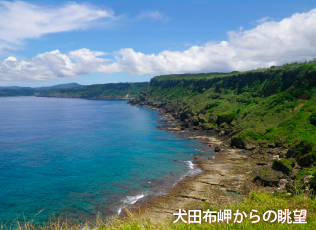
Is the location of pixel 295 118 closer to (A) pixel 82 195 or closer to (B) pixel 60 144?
(A) pixel 82 195

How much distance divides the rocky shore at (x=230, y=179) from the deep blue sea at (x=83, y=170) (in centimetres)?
391

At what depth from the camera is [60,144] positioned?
75000mm

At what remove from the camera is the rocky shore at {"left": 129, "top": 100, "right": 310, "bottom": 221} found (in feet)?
117

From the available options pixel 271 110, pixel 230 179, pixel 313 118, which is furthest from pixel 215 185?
pixel 271 110

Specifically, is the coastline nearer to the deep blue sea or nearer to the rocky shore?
the rocky shore

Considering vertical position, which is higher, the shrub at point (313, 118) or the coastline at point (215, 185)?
the shrub at point (313, 118)

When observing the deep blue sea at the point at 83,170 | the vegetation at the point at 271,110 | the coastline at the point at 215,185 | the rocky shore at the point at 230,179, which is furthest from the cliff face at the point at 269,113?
the deep blue sea at the point at 83,170

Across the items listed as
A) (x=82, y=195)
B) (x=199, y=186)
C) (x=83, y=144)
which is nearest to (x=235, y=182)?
(x=199, y=186)

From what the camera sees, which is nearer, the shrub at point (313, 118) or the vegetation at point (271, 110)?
the vegetation at point (271, 110)

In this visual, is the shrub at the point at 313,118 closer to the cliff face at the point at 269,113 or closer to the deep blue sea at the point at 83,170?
the cliff face at the point at 269,113

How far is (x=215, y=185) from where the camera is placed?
140 ft

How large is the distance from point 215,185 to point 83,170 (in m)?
28.9

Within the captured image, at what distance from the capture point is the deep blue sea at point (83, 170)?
36.6 metres

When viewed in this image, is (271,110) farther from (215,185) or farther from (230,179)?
(215,185)
